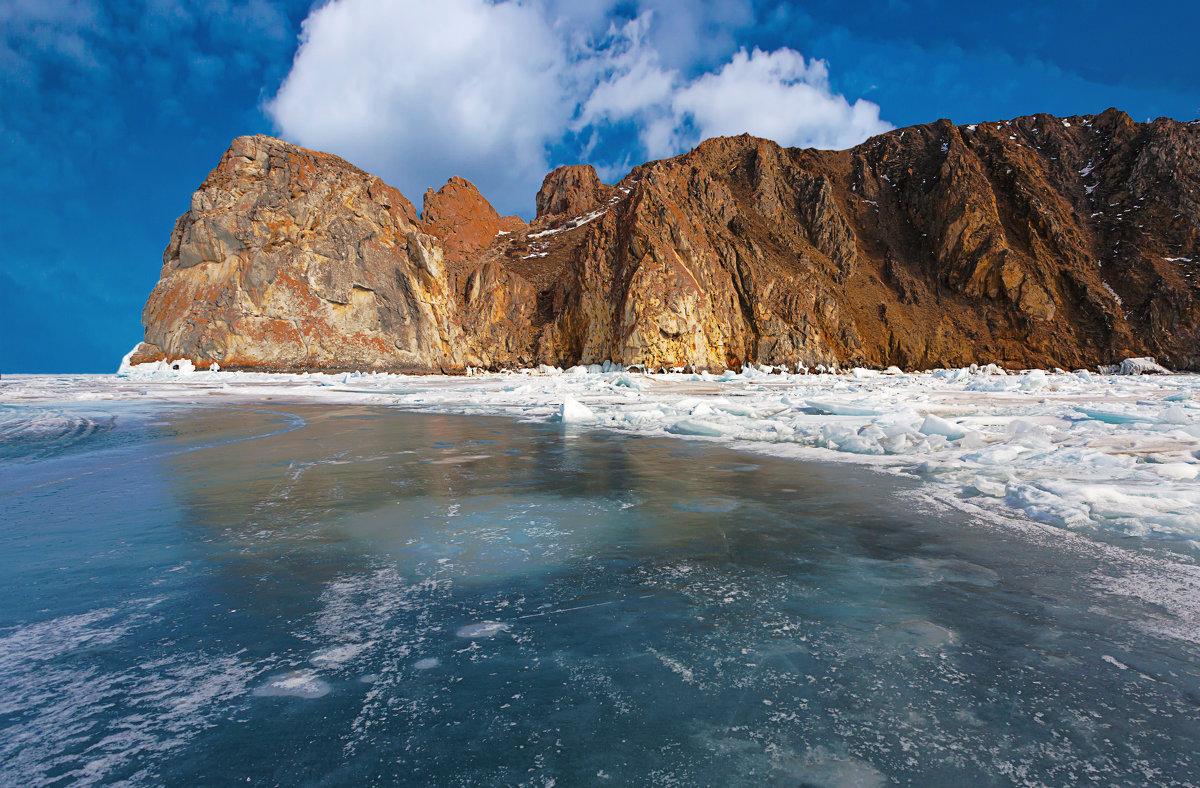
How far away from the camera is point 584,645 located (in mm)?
2607

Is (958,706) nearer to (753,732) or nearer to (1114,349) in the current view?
(753,732)

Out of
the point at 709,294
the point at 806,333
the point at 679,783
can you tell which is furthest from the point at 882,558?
the point at 806,333

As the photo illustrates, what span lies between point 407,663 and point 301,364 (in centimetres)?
5203

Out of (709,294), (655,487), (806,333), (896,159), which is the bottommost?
(655,487)

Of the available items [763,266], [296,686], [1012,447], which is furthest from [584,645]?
[763,266]

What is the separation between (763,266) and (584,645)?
210 feet

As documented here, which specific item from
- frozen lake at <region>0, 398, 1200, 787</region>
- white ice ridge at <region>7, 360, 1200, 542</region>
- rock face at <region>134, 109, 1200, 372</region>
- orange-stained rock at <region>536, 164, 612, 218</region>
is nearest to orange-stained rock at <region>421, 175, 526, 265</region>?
orange-stained rock at <region>536, 164, 612, 218</region>

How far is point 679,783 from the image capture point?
1.68m

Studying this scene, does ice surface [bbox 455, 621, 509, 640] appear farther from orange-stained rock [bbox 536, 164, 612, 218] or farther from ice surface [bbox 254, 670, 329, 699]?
orange-stained rock [bbox 536, 164, 612, 218]

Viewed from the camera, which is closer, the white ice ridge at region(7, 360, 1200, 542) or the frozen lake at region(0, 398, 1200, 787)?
the frozen lake at region(0, 398, 1200, 787)

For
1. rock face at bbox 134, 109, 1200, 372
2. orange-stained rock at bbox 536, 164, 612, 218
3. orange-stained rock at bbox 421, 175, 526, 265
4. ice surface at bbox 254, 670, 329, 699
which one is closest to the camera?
ice surface at bbox 254, 670, 329, 699

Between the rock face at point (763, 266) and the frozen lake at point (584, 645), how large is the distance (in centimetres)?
4897

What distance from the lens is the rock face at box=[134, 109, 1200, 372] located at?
1886 inches

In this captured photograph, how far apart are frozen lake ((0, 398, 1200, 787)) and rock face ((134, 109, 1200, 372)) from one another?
161ft
